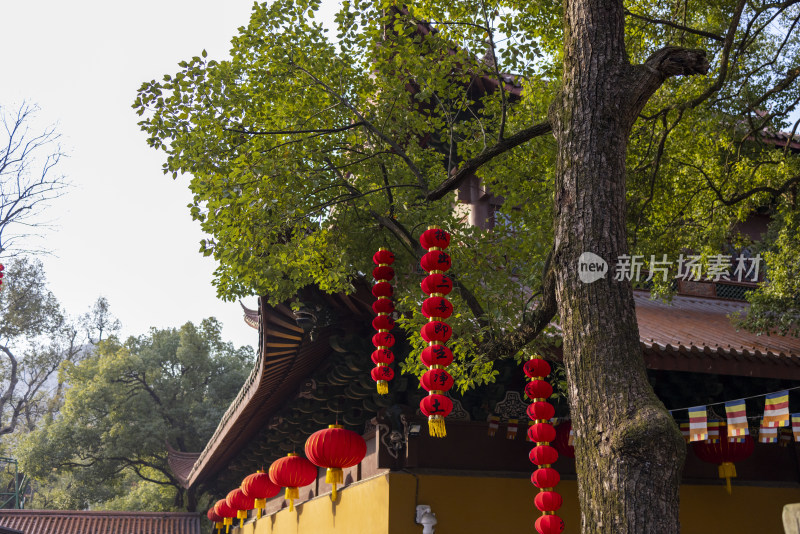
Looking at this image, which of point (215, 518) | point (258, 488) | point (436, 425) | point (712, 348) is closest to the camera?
point (436, 425)

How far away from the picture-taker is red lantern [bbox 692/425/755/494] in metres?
6.26

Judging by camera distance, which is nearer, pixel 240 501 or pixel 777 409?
pixel 777 409

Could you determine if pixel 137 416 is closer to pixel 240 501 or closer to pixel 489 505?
pixel 240 501

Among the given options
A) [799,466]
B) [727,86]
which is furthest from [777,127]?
[799,466]

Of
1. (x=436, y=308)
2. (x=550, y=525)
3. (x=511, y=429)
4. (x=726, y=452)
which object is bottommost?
(x=550, y=525)

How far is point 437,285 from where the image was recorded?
452 cm

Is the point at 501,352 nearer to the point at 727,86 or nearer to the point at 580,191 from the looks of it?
the point at 580,191

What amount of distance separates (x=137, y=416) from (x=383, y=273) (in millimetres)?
17968

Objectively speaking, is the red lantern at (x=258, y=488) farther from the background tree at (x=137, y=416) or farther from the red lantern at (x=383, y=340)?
the background tree at (x=137, y=416)

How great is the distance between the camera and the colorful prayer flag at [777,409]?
5.04m

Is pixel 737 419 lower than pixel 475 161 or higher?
lower

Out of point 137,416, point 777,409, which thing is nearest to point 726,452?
point 777,409

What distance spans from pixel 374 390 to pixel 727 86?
4.58 metres

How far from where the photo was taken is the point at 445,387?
4.40 meters
